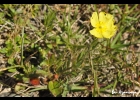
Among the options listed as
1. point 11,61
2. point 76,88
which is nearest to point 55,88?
point 76,88

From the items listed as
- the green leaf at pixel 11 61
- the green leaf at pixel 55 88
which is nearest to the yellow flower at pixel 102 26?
the green leaf at pixel 55 88

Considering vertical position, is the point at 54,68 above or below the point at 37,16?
below

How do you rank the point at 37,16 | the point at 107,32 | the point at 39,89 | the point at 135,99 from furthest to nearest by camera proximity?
the point at 37,16 < the point at 135,99 < the point at 39,89 < the point at 107,32

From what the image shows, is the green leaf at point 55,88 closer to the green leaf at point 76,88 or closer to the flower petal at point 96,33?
the green leaf at point 76,88

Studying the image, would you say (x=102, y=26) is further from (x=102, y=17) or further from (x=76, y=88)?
(x=76, y=88)

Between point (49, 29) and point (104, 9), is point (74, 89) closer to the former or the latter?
point (49, 29)

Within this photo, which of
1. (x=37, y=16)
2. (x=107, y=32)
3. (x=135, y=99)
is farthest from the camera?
(x=37, y=16)

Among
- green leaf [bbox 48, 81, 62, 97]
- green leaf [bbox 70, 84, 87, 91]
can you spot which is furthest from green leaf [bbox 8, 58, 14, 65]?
green leaf [bbox 70, 84, 87, 91]

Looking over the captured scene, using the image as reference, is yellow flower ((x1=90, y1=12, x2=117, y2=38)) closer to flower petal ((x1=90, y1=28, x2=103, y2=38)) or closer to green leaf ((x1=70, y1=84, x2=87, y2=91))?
flower petal ((x1=90, y1=28, x2=103, y2=38))
